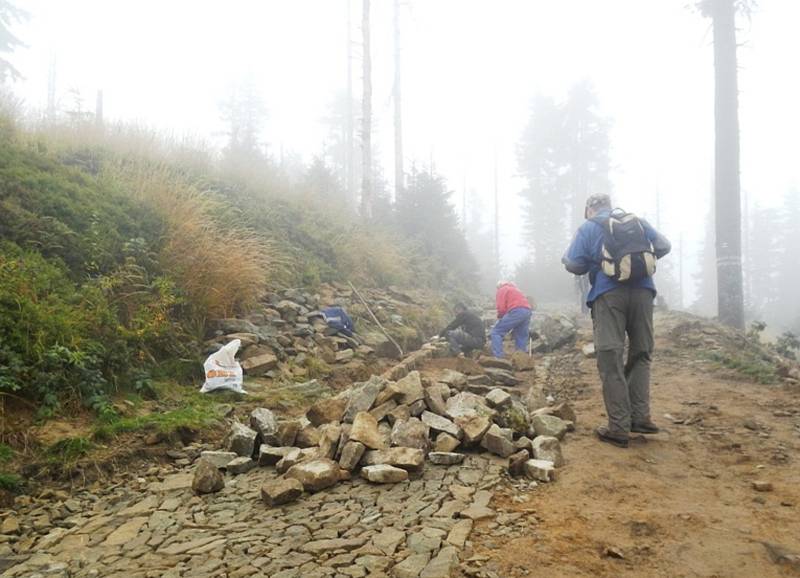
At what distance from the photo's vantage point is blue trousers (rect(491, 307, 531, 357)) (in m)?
7.75

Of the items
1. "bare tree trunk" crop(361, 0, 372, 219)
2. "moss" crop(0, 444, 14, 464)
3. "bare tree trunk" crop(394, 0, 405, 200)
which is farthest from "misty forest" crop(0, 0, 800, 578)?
"bare tree trunk" crop(394, 0, 405, 200)

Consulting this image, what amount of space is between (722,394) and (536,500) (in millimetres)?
3376

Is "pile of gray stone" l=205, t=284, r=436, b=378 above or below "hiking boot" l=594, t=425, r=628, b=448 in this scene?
above

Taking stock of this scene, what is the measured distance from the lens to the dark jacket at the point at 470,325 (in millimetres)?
8289

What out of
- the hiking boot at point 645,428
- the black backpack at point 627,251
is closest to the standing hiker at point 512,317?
the hiking boot at point 645,428

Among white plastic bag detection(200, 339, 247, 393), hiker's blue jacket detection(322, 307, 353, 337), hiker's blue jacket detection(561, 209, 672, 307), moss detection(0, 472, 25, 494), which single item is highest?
hiker's blue jacket detection(561, 209, 672, 307)

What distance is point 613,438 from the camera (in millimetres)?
3627

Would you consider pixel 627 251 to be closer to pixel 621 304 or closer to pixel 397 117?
pixel 621 304

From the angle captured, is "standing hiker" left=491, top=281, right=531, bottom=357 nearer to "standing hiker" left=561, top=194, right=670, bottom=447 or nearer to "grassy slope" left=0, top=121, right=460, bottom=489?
"grassy slope" left=0, top=121, right=460, bottom=489

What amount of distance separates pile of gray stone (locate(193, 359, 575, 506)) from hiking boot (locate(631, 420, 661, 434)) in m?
0.49

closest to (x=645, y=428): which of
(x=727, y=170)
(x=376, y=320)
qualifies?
(x=376, y=320)

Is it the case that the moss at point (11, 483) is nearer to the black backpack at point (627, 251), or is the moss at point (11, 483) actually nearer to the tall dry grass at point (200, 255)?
the tall dry grass at point (200, 255)

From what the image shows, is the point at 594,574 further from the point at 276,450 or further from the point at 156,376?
the point at 156,376

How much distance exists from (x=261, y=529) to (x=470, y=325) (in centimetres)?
625
